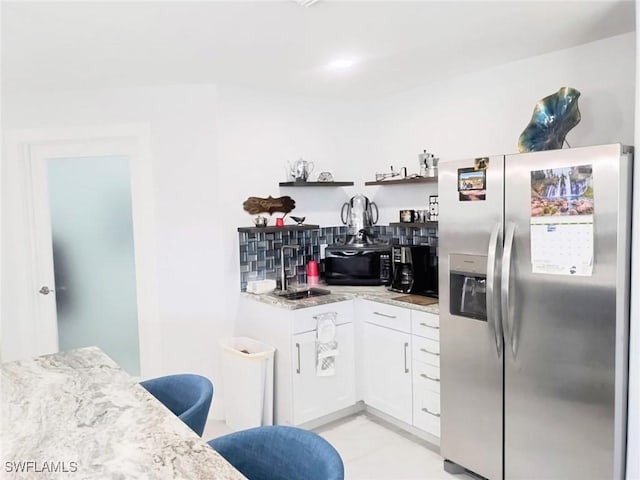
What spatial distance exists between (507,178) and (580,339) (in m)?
0.82

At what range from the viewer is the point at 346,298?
3268 mm

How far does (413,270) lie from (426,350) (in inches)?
25.1

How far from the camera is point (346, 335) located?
3.27 m

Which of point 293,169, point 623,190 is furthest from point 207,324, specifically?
point 623,190

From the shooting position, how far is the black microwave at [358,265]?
3619 millimetres

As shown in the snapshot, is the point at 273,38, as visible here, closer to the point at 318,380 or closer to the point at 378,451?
the point at 318,380

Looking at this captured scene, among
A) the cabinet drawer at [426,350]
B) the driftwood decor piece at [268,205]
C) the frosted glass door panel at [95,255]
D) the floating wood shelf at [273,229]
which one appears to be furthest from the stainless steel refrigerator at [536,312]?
the frosted glass door panel at [95,255]

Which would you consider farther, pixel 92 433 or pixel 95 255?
pixel 95 255

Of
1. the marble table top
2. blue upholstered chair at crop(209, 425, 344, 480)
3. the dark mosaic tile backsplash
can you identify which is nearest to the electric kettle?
the dark mosaic tile backsplash

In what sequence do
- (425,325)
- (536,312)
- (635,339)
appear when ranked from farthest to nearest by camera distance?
(425,325) → (536,312) → (635,339)

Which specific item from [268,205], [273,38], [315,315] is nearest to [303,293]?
[315,315]

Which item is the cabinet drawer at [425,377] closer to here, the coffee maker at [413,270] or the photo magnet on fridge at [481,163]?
the coffee maker at [413,270]

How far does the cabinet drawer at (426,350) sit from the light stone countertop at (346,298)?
0.20 m

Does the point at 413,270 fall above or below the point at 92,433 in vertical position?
above
